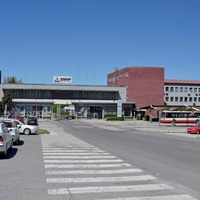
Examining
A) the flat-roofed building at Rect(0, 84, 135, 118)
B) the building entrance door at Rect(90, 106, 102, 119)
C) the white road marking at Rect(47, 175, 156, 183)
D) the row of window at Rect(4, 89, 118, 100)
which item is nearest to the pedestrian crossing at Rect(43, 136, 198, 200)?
the white road marking at Rect(47, 175, 156, 183)

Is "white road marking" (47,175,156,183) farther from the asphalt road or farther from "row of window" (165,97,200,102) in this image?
"row of window" (165,97,200,102)

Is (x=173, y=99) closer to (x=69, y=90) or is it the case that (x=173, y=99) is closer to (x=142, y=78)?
(x=142, y=78)

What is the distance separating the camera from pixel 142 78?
335 ft

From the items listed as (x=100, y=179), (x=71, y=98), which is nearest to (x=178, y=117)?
(x=71, y=98)

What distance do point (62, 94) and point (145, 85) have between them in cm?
2368

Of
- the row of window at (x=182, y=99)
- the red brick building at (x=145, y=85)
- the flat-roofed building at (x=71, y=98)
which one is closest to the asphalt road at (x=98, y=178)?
the flat-roofed building at (x=71, y=98)

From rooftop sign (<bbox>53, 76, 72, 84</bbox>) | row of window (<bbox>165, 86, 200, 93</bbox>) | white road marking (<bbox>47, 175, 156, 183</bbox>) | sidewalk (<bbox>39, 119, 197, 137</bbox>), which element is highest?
rooftop sign (<bbox>53, 76, 72, 84</bbox>)

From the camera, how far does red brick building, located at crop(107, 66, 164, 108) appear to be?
4001 inches

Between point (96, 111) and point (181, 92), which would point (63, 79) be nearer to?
point (96, 111)

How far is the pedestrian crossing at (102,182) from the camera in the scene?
8116 mm

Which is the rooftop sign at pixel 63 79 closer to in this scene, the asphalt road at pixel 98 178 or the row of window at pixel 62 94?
the row of window at pixel 62 94

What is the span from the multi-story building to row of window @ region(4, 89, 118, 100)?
2221 cm

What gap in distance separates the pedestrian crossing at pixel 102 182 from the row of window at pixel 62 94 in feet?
273

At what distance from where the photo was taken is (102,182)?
9750 millimetres
